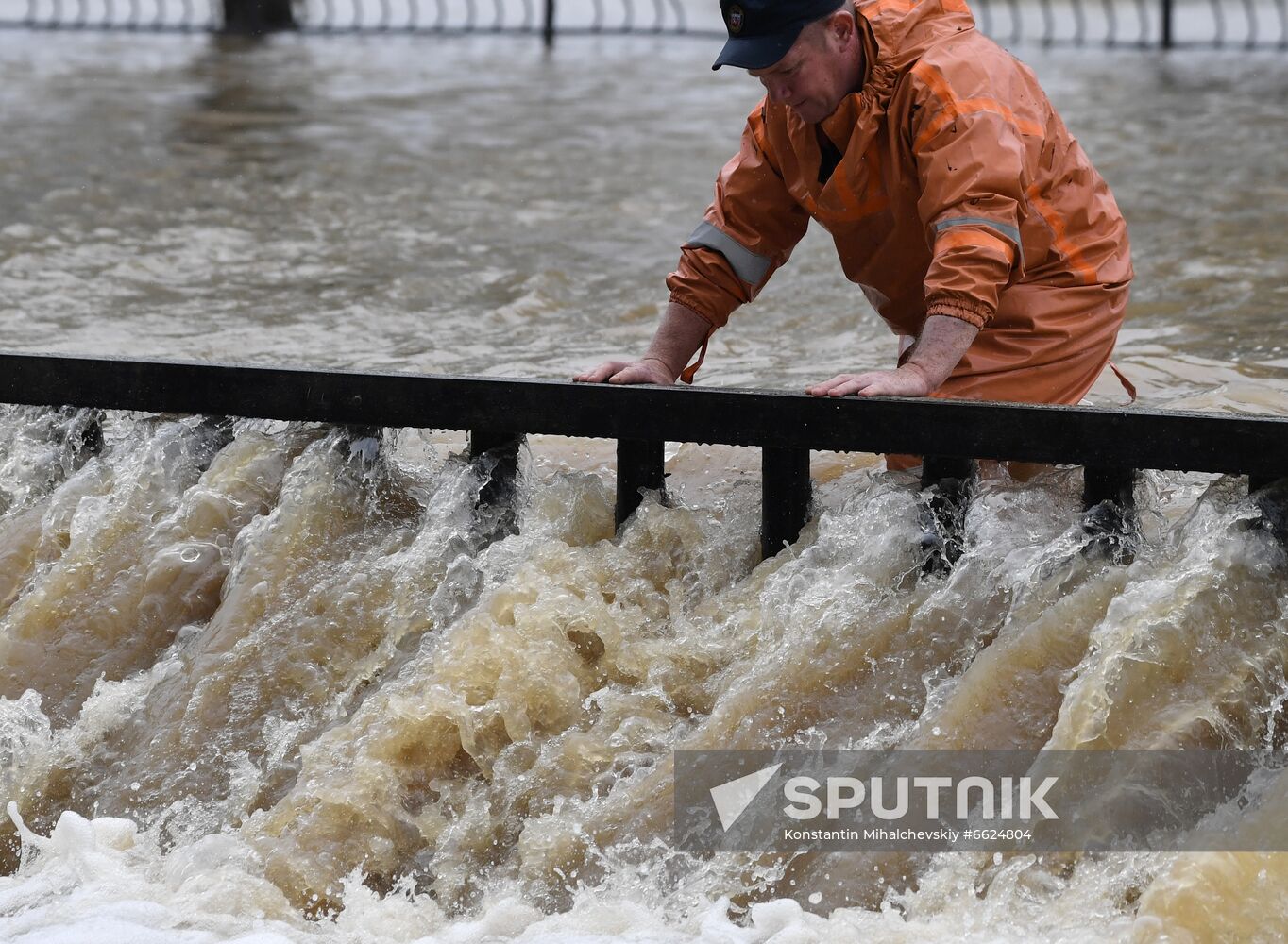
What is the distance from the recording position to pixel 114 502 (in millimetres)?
4527

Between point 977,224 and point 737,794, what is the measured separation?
4.39 ft

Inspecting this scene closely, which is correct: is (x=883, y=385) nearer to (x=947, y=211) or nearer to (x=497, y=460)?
(x=947, y=211)

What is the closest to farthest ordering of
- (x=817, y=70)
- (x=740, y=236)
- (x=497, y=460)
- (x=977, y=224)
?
(x=977, y=224) → (x=817, y=70) → (x=740, y=236) → (x=497, y=460)

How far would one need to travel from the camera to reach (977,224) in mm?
3482

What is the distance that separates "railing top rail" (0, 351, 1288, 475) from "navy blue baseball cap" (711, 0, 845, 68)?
2.56 feet

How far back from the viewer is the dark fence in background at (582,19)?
18.0m

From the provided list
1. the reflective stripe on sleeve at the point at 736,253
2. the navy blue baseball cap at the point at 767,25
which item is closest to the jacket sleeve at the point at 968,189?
the navy blue baseball cap at the point at 767,25

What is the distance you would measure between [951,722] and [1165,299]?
3.91 metres

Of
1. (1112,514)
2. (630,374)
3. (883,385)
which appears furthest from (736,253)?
(1112,514)

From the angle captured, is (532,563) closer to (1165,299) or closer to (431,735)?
(431,735)

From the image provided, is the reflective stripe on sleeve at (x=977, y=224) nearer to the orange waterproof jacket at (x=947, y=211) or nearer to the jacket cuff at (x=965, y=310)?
the orange waterproof jacket at (x=947, y=211)

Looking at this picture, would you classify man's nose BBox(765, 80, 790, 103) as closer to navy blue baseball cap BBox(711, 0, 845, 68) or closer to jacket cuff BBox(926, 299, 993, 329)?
navy blue baseball cap BBox(711, 0, 845, 68)

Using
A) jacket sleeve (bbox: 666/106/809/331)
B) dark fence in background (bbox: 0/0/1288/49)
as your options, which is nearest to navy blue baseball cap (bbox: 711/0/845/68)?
jacket sleeve (bbox: 666/106/809/331)

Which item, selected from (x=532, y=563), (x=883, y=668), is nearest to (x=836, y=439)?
(x=883, y=668)
